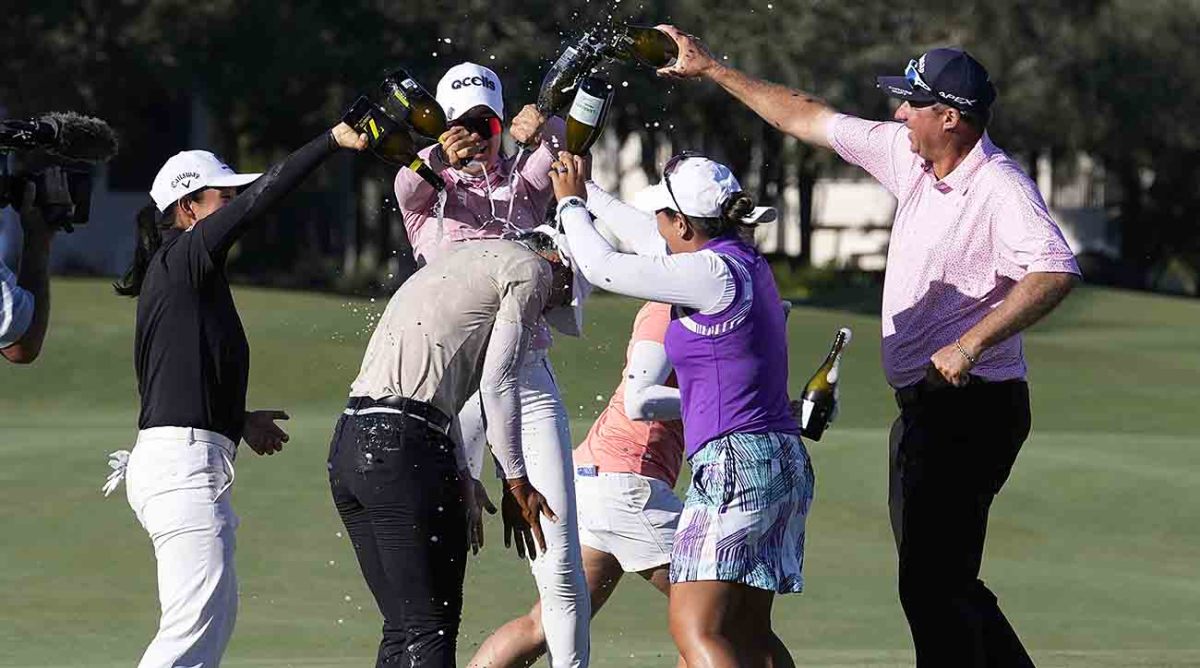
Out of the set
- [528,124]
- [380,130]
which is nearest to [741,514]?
[380,130]

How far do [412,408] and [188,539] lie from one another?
80 centimetres

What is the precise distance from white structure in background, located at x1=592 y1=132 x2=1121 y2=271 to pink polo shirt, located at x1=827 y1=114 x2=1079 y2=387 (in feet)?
156

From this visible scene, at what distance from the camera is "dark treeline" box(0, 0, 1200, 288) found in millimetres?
35844

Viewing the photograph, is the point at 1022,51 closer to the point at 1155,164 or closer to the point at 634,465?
the point at 1155,164

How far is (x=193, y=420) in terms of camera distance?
7172 millimetres

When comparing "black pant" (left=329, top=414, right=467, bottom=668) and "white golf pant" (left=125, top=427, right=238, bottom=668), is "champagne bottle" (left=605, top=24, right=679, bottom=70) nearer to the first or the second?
"black pant" (left=329, top=414, right=467, bottom=668)

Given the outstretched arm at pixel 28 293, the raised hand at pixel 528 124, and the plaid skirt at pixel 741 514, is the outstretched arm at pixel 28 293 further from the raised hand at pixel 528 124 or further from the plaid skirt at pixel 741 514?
the raised hand at pixel 528 124

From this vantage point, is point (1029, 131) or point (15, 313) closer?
point (15, 313)

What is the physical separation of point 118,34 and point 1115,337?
15656mm

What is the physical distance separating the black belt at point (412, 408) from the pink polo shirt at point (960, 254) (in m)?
1.71

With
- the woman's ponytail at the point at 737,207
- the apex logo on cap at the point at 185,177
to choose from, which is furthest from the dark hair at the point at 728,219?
the apex logo on cap at the point at 185,177

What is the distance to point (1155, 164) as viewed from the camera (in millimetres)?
52312

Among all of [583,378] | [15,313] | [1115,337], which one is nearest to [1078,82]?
[1115,337]

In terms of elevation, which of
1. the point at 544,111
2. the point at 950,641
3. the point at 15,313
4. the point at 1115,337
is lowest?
the point at 1115,337
